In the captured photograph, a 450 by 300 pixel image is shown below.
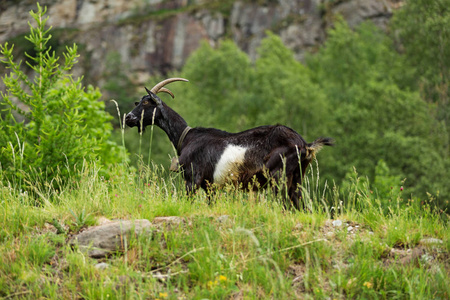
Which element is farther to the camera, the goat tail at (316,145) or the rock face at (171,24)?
the rock face at (171,24)

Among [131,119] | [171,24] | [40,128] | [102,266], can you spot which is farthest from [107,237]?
[171,24]

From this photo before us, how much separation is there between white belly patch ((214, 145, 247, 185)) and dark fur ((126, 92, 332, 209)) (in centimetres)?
6

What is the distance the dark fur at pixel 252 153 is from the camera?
22.7 ft

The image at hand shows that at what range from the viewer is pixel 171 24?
7269 centimetres

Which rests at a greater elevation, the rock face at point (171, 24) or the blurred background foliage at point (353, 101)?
the rock face at point (171, 24)

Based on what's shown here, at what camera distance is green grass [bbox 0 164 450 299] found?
4.52 metres

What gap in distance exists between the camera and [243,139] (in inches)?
291

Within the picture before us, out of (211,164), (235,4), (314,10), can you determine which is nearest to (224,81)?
(314,10)

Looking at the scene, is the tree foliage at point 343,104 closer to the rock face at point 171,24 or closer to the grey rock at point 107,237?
the rock face at point 171,24

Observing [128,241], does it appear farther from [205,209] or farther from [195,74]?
[195,74]

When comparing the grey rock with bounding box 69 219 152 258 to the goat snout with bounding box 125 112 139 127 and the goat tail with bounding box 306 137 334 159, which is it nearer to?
the goat tail with bounding box 306 137 334 159

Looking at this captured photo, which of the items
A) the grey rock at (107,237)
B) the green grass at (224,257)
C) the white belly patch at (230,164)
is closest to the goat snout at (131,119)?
the white belly patch at (230,164)

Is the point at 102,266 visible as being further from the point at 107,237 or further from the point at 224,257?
the point at 224,257

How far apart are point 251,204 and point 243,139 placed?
180 cm
